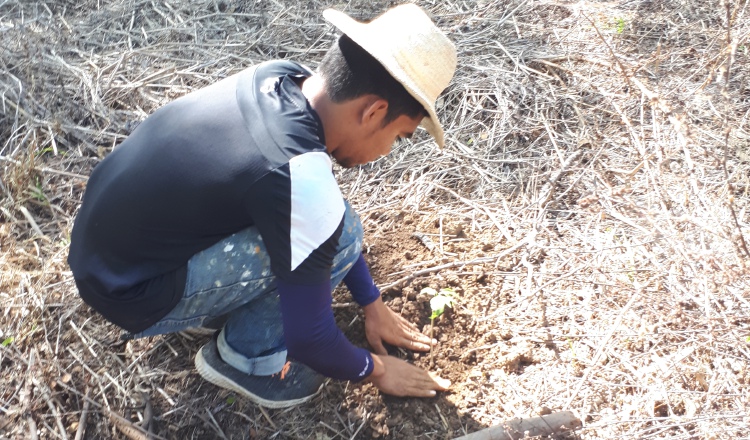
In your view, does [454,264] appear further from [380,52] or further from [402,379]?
[380,52]

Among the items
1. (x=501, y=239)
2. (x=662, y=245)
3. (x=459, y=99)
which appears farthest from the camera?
(x=459, y=99)

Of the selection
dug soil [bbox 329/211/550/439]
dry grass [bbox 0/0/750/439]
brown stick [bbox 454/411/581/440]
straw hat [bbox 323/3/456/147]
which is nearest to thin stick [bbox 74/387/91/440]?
dry grass [bbox 0/0/750/439]

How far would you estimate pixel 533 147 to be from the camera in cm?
290

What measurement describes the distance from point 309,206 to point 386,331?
31.3 inches

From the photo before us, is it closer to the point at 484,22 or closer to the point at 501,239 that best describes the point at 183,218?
the point at 501,239

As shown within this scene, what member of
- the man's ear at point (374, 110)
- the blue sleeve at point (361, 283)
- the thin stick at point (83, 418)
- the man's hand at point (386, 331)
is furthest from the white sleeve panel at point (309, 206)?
the thin stick at point (83, 418)

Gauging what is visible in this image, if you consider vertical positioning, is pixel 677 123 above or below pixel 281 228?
above

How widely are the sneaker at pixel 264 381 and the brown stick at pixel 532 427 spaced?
1.66 ft

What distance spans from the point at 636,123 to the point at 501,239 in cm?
99

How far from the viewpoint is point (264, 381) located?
6.40 ft

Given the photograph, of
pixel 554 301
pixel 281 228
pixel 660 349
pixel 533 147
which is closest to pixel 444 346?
pixel 554 301

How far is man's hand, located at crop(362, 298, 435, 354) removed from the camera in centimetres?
211

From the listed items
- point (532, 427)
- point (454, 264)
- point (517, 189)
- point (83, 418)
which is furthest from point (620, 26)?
point (83, 418)

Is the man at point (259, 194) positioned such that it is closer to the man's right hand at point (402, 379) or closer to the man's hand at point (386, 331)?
the man's right hand at point (402, 379)
